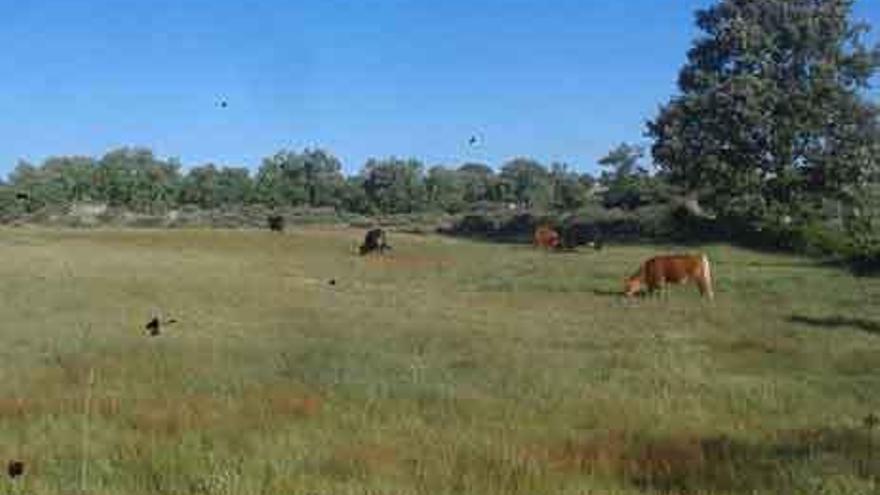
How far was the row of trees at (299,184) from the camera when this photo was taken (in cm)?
13300

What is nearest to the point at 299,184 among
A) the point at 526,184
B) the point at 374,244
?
the point at 526,184

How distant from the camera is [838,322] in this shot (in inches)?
939

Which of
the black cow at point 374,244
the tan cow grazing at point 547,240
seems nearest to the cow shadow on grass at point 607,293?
the black cow at point 374,244

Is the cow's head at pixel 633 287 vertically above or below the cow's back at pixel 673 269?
below

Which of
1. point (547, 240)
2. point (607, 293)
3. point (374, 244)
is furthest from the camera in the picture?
point (547, 240)

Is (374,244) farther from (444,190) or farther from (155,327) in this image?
(444,190)

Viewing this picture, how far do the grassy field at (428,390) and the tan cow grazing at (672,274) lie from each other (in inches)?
73.2

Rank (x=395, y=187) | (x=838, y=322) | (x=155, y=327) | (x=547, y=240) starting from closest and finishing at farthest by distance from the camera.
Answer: (x=155, y=327), (x=838, y=322), (x=547, y=240), (x=395, y=187)

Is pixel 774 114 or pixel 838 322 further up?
pixel 774 114

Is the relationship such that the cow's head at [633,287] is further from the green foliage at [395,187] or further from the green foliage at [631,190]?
the green foliage at [395,187]

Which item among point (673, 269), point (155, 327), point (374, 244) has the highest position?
point (155, 327)

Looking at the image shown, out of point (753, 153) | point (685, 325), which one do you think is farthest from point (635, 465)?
point (753, 153)

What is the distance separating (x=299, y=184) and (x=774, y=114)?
92179 mm

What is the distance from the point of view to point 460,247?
184 ft
